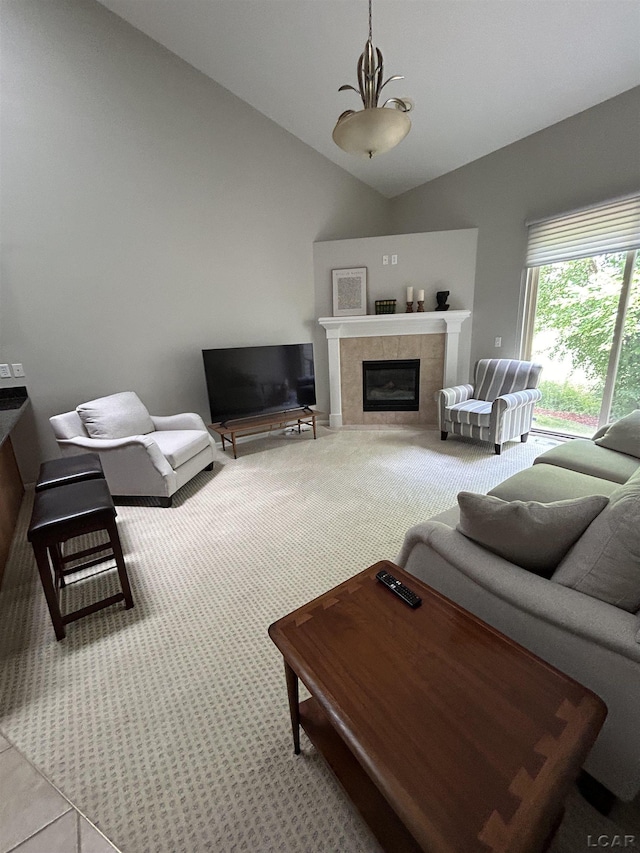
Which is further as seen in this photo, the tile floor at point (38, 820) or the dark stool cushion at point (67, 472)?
the dark stool cushion at point (67, 472)

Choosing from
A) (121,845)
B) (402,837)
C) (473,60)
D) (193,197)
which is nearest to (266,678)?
(121,845)

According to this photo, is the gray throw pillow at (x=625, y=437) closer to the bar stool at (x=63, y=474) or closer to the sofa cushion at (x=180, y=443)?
the sofa cushion at (x=180, y=443)

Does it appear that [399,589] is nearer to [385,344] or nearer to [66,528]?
[66,528]

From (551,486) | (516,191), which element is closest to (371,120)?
(551,486)

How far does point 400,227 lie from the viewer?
516 cm

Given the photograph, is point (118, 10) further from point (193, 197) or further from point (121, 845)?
point (121, 845)

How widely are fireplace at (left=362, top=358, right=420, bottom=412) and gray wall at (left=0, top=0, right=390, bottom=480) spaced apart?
1.38m

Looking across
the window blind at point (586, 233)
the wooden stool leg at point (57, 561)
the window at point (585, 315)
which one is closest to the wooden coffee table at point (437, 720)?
the wooden stool leg at point (57, 561)

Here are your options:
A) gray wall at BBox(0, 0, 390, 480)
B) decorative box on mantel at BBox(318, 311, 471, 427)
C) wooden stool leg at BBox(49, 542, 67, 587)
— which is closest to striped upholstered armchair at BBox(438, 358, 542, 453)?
decorative box on mantel at BBox(318, 311, 471, 427)

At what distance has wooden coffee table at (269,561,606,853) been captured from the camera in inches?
24.8

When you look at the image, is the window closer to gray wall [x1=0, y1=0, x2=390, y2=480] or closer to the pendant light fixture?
the pendant light fixture

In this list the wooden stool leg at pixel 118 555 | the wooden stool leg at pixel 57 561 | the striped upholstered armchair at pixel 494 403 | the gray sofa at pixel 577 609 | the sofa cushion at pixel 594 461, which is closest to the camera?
the gray sofa at pixel 577 609

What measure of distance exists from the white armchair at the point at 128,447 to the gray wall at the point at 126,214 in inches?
19.2

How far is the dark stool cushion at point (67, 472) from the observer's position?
77.7 inches
